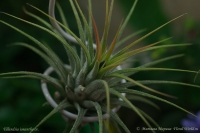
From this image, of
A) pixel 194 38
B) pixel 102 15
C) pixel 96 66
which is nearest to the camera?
pixel 96 66

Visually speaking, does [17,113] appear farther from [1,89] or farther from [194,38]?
[194,38]

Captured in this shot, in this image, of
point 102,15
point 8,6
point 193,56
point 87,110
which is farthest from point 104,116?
point 102,15

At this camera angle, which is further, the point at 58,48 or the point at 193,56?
the point at 58,48

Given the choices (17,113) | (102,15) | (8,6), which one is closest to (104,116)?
(17,113)

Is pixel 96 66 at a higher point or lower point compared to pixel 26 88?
lower

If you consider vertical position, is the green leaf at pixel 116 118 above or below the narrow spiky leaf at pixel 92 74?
below

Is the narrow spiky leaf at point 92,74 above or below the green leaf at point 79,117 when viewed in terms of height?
above

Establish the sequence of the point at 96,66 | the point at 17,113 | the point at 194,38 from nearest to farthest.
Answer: the point at 96,66
the point at 17,113
the point at 194,38

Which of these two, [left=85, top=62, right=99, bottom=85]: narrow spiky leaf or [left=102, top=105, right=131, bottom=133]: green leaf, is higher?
[left=85, top=62, right=99, bottom=85]: narrow spiky leaf

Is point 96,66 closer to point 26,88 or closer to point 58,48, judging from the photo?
point 26,88

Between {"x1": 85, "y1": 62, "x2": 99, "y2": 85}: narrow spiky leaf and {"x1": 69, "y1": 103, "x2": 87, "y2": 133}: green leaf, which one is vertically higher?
{"x1": 85, "y1": 62, "x2": 99, "y2": 85}: narrow spiky leaf

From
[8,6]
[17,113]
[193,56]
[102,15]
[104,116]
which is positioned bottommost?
[104,116]
